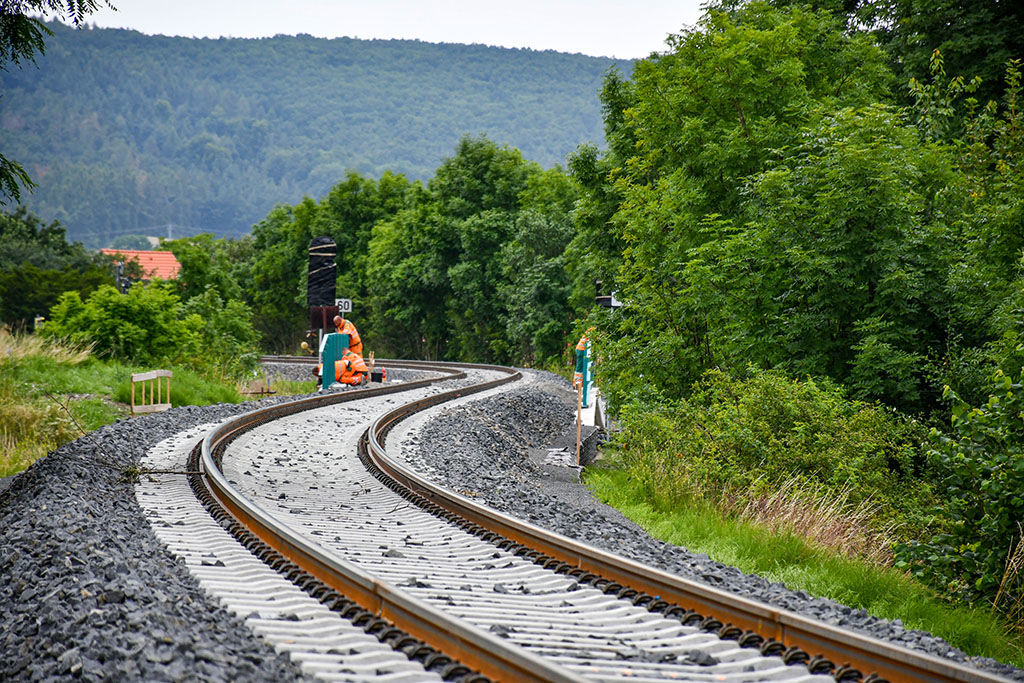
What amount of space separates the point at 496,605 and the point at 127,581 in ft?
7.05

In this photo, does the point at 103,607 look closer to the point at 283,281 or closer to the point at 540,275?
the point at 540,275

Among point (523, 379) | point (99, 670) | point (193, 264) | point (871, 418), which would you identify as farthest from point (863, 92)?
point (193, 264)

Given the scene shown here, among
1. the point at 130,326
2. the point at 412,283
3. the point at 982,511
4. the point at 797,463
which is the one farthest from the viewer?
the point at 412,283

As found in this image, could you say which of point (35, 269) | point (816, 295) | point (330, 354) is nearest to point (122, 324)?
point (330, 354)

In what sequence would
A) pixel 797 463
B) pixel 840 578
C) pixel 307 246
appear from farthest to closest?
pixel 307 246
pixel 797 463
pixel 840 578

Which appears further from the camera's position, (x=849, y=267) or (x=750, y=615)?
(x=849, y=267)

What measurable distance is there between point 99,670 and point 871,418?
10.3 m

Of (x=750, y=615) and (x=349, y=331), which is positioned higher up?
(x=349, y=331)

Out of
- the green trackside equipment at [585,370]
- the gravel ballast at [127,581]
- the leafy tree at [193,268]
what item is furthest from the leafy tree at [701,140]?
the leafy tree at [193,268]

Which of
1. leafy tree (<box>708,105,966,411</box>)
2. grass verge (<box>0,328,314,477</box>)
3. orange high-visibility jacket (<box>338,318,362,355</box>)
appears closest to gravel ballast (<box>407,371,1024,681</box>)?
leafy tree (<box>708,105,966,411</box>)

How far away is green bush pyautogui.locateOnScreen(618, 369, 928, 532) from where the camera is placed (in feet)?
34.7

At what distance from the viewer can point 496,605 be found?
516cm

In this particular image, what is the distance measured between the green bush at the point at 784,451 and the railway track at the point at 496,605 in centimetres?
378

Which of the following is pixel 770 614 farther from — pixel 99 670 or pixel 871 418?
pixel 871 418
